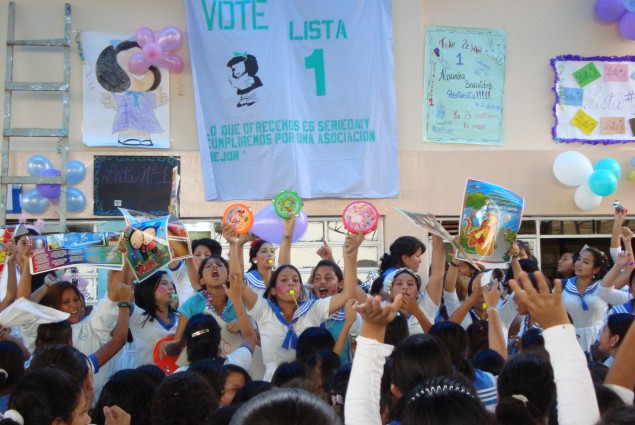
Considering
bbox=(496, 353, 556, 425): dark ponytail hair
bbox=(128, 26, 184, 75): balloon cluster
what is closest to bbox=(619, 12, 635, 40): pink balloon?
bbox=(128, 26, 184, 75): balloon cluster

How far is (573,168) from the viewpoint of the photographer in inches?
322

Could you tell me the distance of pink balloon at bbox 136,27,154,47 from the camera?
7.93 m

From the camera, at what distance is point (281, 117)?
7926mm

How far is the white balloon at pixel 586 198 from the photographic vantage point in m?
8.20

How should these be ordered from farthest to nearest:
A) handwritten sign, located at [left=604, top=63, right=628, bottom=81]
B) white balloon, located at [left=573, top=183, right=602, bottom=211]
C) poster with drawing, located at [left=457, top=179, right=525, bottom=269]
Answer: handwritten sign, located at [left=604, top=63, right=628, bottom=81] → white balloon, located at [left=573, top=183, right=602, bottom=211] → poster with drawing, located at [left=457, top=179, right=525, bottom=269]

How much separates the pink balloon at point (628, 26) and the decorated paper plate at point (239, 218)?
553cm

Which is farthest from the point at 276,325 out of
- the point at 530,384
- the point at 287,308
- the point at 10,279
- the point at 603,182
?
the point at 603,182

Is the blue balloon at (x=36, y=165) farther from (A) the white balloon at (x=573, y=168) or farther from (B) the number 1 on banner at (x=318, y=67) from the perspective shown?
(A) the white balloon at (x=573, y=168)

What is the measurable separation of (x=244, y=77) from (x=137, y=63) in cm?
109

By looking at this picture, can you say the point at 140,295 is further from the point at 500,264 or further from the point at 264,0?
the point at 264,0

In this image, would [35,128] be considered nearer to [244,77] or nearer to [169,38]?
[169,38]

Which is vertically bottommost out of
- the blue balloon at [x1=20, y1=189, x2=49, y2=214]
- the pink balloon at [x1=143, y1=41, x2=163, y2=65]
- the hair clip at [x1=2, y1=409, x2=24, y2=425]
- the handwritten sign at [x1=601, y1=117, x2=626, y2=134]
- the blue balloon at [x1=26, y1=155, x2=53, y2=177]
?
the hair clip at [x1=2, y1=409, x2=24, y2=425]

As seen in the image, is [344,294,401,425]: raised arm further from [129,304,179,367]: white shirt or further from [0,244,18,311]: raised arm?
[0,244,18,311]: raised arm

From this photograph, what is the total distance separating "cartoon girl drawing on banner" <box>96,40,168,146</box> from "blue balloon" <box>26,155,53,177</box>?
82 centimetres
